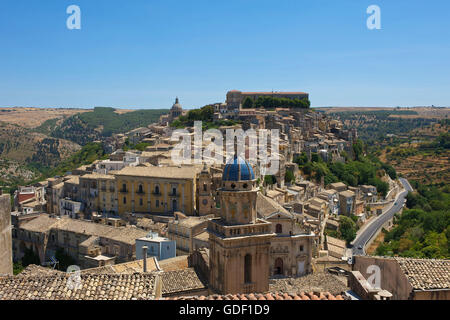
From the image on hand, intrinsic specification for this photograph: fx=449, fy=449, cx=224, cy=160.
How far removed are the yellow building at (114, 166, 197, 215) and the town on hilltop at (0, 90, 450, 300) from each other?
4.1 inches

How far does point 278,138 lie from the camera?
66.6 meters

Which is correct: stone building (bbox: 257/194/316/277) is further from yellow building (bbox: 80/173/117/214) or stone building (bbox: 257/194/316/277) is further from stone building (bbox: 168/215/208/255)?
yellow building (bbox: 80/173/117/214)

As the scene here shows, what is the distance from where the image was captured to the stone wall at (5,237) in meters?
14.9

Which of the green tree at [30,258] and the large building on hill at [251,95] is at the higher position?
the large building on hill at [251,95]

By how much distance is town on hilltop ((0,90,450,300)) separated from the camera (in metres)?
13.8

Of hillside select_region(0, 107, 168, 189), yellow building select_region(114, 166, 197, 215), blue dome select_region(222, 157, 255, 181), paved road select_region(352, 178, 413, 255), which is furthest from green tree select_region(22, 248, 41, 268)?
hillside select_region(0, 107, 168, 189)

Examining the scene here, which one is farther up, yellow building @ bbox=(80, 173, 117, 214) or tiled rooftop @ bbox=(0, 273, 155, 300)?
tiled rooftop @ bbox=(0, 273, 155, 300)

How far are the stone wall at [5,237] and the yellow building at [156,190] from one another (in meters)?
26.6

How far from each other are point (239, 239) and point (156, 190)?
2691 cm

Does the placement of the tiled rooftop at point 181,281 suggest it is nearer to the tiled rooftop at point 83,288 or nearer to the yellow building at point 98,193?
the tiled rooftop at point 83,288

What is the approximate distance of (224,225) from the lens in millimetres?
17609

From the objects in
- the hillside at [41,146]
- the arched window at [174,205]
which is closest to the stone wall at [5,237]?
the arched window at [174,205]
